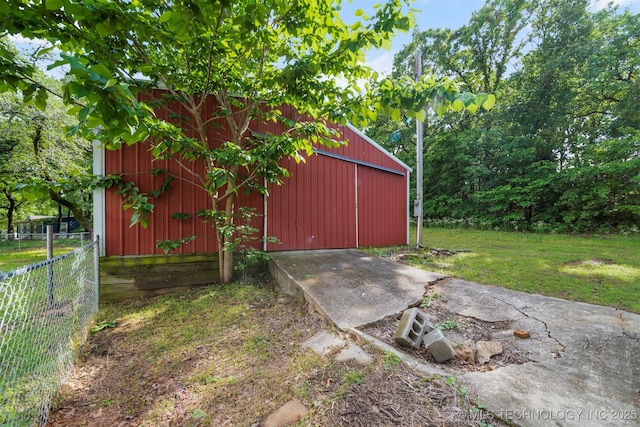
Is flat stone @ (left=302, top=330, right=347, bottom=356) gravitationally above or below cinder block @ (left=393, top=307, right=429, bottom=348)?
below

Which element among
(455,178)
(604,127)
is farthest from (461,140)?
(604,127)

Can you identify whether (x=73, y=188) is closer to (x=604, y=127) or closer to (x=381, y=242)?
(x=381, y=242)

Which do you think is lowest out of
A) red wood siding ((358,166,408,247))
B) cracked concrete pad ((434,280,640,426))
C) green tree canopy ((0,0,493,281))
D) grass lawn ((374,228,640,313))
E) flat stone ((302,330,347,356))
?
flat stone ((302,330,347,356))

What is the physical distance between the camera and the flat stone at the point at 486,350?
1812mm

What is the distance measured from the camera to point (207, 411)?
5.03 ft

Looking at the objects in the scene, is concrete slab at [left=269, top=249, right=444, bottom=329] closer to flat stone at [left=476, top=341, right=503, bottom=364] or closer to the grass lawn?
flat stone at [left=476, top=341, right=503, bottom=364]

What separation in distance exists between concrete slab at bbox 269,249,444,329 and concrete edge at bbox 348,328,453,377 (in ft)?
0.76

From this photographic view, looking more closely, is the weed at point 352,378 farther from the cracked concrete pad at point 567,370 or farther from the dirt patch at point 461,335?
the cracked concrete pad at point 567,370

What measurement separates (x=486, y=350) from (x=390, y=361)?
2.59 feet

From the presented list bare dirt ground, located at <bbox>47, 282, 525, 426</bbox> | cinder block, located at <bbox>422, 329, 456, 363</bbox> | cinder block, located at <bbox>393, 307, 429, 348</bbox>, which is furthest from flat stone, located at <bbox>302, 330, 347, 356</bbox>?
cinder block, located at <bbox>422, 329, 456, 363</bbox>

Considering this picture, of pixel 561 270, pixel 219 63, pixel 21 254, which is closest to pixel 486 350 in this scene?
pixel 561 270

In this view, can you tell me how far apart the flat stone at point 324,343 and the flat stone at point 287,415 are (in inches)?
18.8

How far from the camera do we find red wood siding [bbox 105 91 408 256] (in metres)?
3.73

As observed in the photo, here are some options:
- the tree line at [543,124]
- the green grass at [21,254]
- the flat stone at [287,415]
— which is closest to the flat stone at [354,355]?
the flat stone at [287,415]
